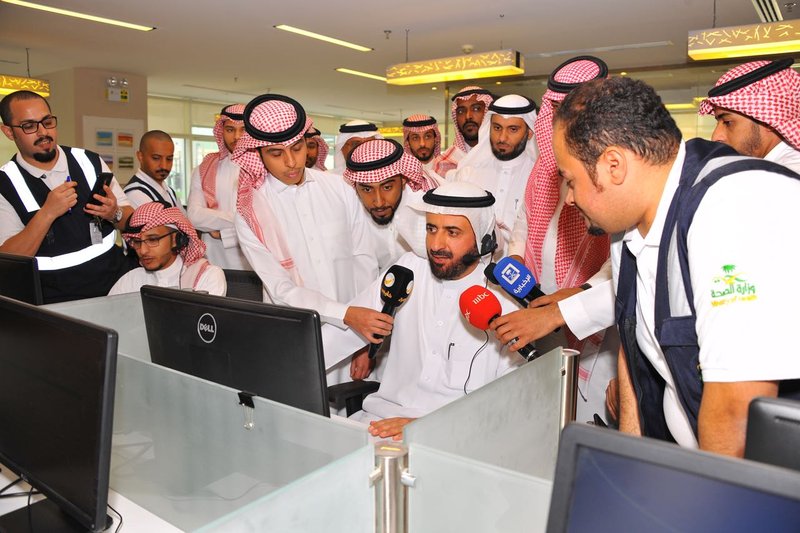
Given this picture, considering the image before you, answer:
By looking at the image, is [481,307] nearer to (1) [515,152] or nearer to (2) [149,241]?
(2) [149,241]

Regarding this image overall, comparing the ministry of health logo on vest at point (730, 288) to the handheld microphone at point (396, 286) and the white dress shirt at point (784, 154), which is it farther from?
the white dress shirt at point (784, 154)

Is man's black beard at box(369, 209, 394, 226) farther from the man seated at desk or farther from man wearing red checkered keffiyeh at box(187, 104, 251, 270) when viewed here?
man wearing red checkered keffiyeh at box(187, 104, 251, 270)

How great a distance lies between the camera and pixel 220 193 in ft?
14.5

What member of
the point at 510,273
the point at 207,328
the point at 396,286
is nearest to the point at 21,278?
the point at 207,328

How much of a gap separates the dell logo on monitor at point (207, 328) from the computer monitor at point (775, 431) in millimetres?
1128

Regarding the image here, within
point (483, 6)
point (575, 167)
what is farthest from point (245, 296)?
point (483, 6)

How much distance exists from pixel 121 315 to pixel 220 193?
225cm

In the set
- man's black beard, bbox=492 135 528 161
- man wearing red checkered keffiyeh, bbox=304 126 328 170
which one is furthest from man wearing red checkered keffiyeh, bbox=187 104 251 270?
man's black beard, bbox=492 135 528 161

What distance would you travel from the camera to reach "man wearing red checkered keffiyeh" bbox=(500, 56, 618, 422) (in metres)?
2.53

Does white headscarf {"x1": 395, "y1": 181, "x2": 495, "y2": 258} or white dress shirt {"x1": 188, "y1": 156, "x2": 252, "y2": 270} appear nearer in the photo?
white headscarf {"x1": 395, "y1": 181, "x2": 495, "y2": 258}

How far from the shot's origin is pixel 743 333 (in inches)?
39.5

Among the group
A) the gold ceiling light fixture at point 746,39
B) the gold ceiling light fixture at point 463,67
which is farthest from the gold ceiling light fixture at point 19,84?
the gold ceiling light fixture at point 746,39

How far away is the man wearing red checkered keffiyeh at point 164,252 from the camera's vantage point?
3.05 meters

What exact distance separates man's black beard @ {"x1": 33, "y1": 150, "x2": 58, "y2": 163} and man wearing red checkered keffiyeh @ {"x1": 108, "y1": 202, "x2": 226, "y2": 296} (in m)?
0.50
